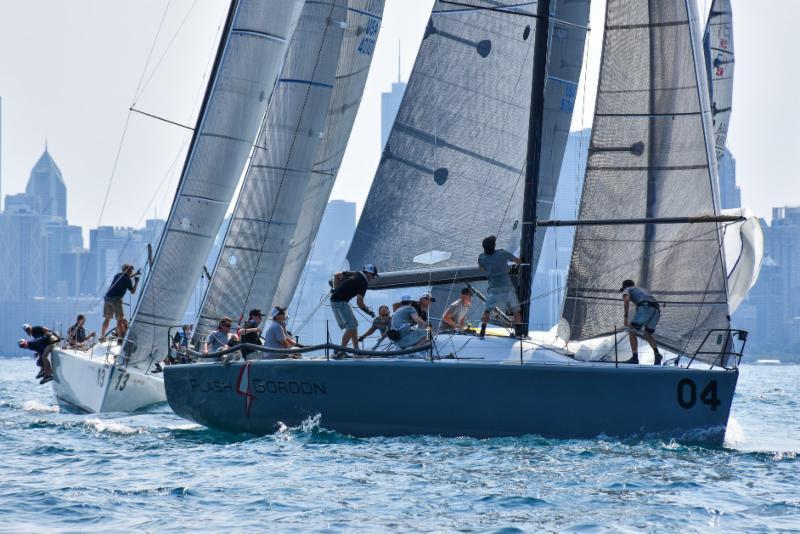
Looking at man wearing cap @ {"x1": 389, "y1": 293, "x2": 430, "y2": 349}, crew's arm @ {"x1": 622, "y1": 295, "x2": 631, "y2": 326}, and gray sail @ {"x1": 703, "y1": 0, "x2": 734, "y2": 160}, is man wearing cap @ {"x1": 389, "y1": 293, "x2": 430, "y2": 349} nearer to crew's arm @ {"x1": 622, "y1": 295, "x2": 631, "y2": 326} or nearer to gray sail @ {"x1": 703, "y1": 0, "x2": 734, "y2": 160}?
crew's arm @ {"x1": 622, "y1": 295, "x2": 631, "y2": 326}

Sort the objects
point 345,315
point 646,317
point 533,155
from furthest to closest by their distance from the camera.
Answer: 1. point 533,155
2. point 345,315
3. point 646,317

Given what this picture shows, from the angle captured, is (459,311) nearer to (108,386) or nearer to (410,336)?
(410,336)

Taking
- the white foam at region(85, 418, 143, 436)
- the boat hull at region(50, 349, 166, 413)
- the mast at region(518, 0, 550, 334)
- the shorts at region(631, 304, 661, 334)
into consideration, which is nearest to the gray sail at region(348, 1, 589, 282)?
the mast at region(518, 0, 550, 334)

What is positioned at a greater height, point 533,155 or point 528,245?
point 533,155

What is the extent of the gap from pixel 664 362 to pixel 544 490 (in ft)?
10.7

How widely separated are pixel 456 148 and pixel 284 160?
3895 mm

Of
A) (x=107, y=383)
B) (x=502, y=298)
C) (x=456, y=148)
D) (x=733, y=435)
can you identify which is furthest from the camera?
(x=107, y=383)

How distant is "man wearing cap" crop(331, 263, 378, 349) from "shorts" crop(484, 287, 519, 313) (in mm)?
1423

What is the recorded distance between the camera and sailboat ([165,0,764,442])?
13883 millimetres

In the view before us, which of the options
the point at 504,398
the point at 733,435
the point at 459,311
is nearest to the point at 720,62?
the point at 733,435

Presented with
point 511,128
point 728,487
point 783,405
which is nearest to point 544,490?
point 728,487

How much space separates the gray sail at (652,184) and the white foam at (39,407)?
10.4m

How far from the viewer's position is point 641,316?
14242 mm

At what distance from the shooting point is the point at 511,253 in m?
15.5
